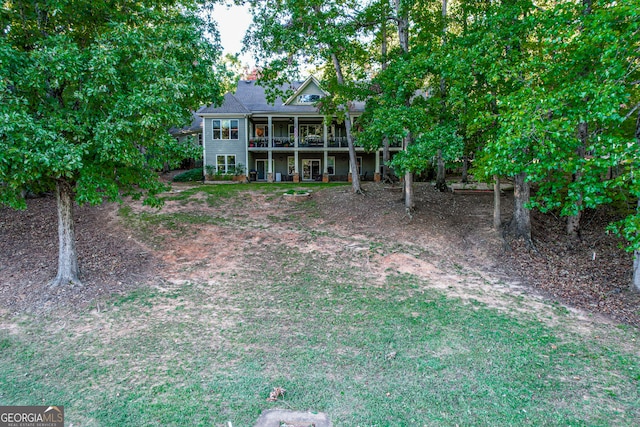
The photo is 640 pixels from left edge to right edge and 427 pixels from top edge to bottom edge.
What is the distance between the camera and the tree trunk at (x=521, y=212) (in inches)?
467

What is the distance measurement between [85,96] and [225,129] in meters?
18.9

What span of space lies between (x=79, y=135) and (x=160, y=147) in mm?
1470

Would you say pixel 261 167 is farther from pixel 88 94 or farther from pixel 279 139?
pixel 88 94

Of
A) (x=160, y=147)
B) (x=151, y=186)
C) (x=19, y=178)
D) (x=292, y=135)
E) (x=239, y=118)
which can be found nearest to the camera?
(x=19, y=178)

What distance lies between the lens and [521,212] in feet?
39.4

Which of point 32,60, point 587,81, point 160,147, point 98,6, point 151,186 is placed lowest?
point 151,186

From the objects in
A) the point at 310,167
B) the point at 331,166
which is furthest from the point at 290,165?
the point at 331,166

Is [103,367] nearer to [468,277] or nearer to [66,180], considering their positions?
[66,180]

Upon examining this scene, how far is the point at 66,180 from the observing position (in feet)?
26.3

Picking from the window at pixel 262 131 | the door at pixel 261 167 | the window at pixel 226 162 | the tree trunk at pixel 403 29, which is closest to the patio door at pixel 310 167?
the door at pixel 261 167

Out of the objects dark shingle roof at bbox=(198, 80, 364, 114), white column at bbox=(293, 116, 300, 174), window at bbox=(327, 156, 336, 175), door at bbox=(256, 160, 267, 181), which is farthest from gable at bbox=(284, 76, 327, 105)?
door at bbox=(256, 160, 267, 181)

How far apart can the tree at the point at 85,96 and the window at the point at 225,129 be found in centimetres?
1619

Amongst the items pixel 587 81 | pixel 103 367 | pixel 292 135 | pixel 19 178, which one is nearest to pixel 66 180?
pixel 19 178

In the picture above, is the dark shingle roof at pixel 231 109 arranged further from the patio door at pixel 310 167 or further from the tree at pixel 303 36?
the tree at pixel 303 36
